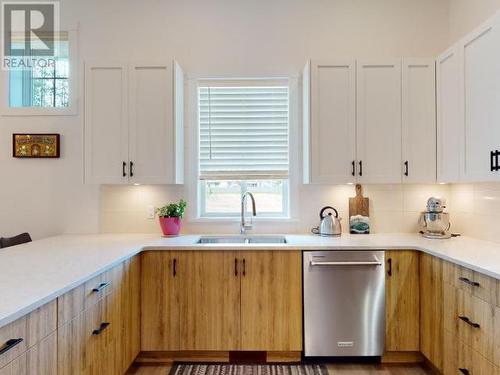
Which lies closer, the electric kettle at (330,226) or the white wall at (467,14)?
the white wall at (467,14)

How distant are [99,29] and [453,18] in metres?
3.25

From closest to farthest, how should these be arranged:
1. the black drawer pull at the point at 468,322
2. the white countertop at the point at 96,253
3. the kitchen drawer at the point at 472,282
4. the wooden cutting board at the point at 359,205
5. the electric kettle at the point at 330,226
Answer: the white countertop at the point at 96,253 → the kitchen drawer at the point at 472,282 → the black drawer pull at the point at 468,322 → the electric kettle at the point at 330,226 → the wooden cutting board at the point at 359,205

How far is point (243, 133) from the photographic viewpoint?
3.03 m

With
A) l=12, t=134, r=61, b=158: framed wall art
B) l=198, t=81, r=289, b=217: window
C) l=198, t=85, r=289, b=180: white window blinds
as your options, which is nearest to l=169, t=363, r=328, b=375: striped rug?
l=198, t=81, r=289, b=217: window

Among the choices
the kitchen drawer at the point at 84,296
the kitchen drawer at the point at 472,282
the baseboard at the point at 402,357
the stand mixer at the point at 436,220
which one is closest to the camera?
the kitchen drawer at the point at 84,296

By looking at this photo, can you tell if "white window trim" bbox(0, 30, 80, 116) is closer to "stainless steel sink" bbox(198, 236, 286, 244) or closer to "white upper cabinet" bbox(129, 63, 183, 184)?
"white upper cabinet" bbox(129, 63, 183, 184)

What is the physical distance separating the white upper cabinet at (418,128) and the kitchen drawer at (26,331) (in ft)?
8.29

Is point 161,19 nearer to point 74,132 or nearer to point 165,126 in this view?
point 165,126

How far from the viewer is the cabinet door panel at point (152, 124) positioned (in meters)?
2.64

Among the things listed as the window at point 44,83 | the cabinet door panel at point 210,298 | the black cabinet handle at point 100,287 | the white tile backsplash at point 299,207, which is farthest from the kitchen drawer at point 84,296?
the window at point 44,83

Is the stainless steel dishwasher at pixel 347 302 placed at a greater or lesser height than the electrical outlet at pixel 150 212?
lesser

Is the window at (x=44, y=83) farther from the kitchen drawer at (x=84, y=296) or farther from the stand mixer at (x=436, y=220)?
the stand mixer at (x=436, y=220)

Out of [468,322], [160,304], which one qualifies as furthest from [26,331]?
[468,322]

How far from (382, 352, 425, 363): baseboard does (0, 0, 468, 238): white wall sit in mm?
1200
